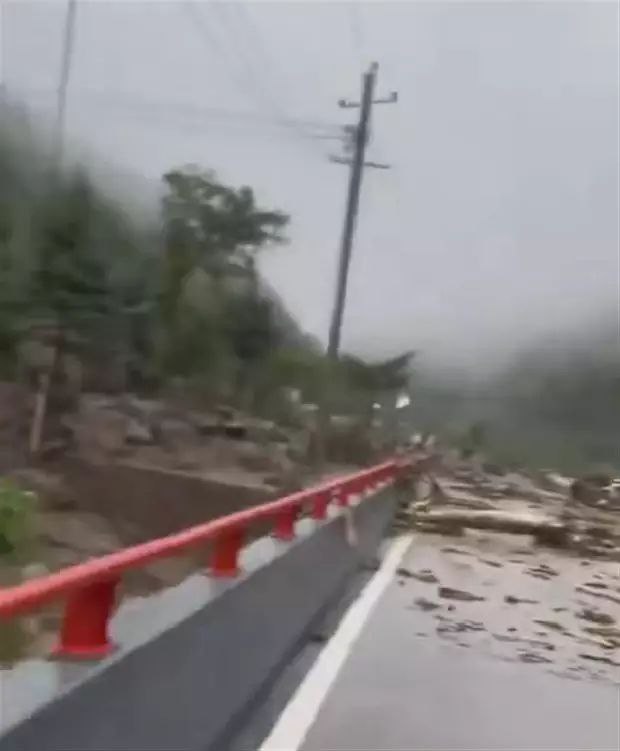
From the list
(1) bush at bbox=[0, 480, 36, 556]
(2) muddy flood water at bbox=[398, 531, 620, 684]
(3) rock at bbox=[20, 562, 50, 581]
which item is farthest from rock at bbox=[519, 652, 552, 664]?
(1) bush at bbox=[0, 480, 36, 556]

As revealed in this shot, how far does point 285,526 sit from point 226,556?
285cm

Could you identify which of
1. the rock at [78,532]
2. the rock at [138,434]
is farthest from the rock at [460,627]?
the rock at [138,434]

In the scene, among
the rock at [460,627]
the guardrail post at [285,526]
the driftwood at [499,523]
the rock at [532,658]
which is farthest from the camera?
the driftwood at [499,523]

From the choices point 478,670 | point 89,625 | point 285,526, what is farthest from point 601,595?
point 89,625

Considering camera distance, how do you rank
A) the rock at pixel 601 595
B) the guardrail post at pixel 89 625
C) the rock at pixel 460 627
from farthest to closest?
→ the rock at pixel 601 595 → the rock at pixel 460 627 → the guardrail post at pixel 89 625

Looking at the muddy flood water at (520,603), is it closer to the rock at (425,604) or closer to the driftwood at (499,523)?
the rock at (425,604)

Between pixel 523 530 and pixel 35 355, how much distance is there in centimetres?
817

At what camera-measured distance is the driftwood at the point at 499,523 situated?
78.3 feet

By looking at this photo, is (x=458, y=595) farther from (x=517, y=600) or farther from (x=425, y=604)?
(x=425, y=604)

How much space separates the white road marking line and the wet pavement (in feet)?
0.22

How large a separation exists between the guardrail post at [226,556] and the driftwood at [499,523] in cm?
1643

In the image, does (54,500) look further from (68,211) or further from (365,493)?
(68,211)

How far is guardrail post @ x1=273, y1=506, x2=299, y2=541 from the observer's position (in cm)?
1020

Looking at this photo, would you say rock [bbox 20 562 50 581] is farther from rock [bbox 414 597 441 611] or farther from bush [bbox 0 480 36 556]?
rock [bbox 414 597 441 611]
